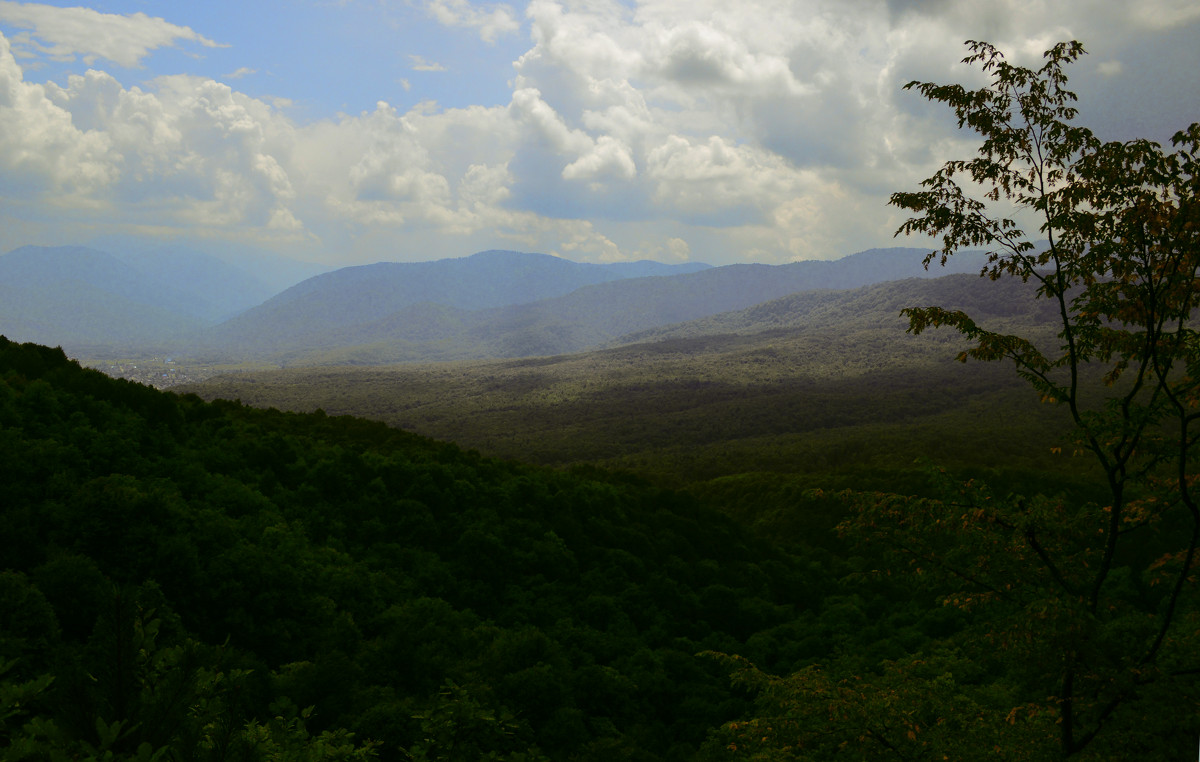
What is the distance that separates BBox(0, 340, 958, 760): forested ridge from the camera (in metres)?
5.45

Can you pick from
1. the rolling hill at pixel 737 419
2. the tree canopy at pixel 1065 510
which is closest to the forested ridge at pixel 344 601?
the tree canopy at pixel 1065 510

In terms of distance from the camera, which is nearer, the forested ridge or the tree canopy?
the forested ridge

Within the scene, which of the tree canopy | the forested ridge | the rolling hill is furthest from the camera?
the rolling hill

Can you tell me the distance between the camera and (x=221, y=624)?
1572cm

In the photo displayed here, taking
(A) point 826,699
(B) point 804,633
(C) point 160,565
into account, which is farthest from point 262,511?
(B) point 804,633

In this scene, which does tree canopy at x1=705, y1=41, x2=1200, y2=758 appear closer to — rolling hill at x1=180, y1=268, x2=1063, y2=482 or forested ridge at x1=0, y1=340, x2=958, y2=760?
forested ridge at x1=0, y1=340, x2=958, y2=760

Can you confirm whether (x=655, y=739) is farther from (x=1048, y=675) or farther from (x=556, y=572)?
(x=1048, y=675)

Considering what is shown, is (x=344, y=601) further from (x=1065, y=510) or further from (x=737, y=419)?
(x=737, y=419)

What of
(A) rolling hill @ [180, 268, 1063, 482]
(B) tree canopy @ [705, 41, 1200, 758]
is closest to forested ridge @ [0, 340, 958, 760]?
(B) tree canopy @ [705, 41, 1200, 758]

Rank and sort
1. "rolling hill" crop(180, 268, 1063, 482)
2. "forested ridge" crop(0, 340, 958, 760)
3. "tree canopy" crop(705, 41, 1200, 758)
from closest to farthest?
"forested ridge" crop(0, 340, 958, 760) → "tree canopy" crop(705, 41, 1200, 758) → "rolling hill" crop(180, 268, 1063, 482)

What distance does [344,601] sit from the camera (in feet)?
62.5

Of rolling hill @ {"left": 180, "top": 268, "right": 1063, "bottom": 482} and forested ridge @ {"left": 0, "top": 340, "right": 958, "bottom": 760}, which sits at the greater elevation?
forested ridge @ {"left": 0, "top": 340, "right": 958, "bottom": 760}

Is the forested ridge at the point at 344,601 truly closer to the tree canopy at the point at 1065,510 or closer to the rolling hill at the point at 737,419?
the tree canopy at the point at 1065,510

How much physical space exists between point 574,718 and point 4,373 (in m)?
23.5
